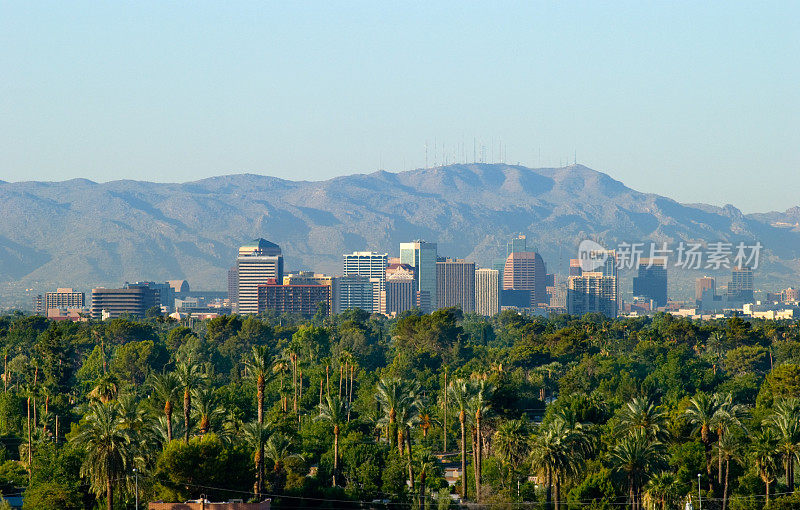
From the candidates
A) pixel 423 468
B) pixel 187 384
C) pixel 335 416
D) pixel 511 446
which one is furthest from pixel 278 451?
pixel 511 446

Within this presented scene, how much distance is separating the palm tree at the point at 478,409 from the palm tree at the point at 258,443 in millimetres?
18391

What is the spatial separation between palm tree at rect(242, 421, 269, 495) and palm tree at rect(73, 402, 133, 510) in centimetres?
1212

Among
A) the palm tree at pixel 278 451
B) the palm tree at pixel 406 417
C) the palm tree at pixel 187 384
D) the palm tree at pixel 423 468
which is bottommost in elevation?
the palm tree at pixel 423 468

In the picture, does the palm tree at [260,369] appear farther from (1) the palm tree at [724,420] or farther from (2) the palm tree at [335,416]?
(1) the palm tree at [724,420]

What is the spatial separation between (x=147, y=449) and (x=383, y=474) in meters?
21.0

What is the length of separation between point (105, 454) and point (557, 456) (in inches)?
1364

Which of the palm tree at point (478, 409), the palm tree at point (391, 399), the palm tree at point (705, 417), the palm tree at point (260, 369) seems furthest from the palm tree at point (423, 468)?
the palm tree at point (705, 417)

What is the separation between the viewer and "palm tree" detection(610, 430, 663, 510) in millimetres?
98938

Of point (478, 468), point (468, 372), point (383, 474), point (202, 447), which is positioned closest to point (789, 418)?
point (478, 468)

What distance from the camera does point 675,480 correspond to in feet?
320

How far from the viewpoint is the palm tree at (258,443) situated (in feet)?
332

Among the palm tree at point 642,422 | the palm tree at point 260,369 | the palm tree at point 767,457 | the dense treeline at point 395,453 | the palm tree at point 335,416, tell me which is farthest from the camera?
the palm tree at point 260,369

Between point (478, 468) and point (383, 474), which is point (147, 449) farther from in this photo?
point (478, 468)

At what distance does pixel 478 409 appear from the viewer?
4427 inches
